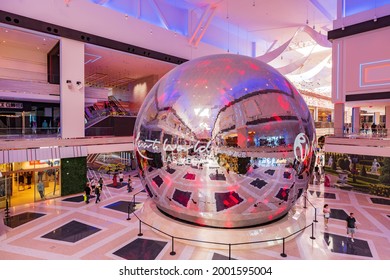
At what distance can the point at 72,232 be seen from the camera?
11.0m

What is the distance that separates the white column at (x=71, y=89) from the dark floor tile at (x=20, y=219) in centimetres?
680

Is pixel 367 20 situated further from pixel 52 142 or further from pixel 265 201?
pixel 52 142

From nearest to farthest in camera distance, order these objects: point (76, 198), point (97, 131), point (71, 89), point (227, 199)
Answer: point (227, 199)
point (76, 198)
point (71, 89)
point (97, 131)

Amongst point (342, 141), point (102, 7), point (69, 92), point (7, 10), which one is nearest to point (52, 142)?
point (69, 92)

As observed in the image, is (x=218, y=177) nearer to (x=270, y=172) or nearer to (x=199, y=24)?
(x=270, y=172)

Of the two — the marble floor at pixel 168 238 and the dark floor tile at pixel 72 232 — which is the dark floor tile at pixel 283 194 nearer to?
the marble floor at pixel 168 238

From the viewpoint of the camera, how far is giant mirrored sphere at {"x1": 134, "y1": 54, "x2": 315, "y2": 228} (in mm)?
7867

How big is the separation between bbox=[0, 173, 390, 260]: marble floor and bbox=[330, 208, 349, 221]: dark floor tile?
0.16ft

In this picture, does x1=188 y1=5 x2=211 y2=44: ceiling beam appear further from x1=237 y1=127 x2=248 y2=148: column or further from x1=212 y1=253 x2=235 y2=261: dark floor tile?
x1=212 y1=253 x2=235 y2=261: dark floor tile

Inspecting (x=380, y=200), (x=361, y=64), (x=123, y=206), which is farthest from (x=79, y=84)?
(x=380, y=200)

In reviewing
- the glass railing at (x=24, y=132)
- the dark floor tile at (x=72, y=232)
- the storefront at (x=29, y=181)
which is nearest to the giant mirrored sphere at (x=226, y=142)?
the dark floor tile at (x=72, y=232)

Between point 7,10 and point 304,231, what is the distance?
66.1 feet

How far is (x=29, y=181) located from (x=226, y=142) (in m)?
16.0

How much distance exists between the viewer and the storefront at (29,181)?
1586cm
